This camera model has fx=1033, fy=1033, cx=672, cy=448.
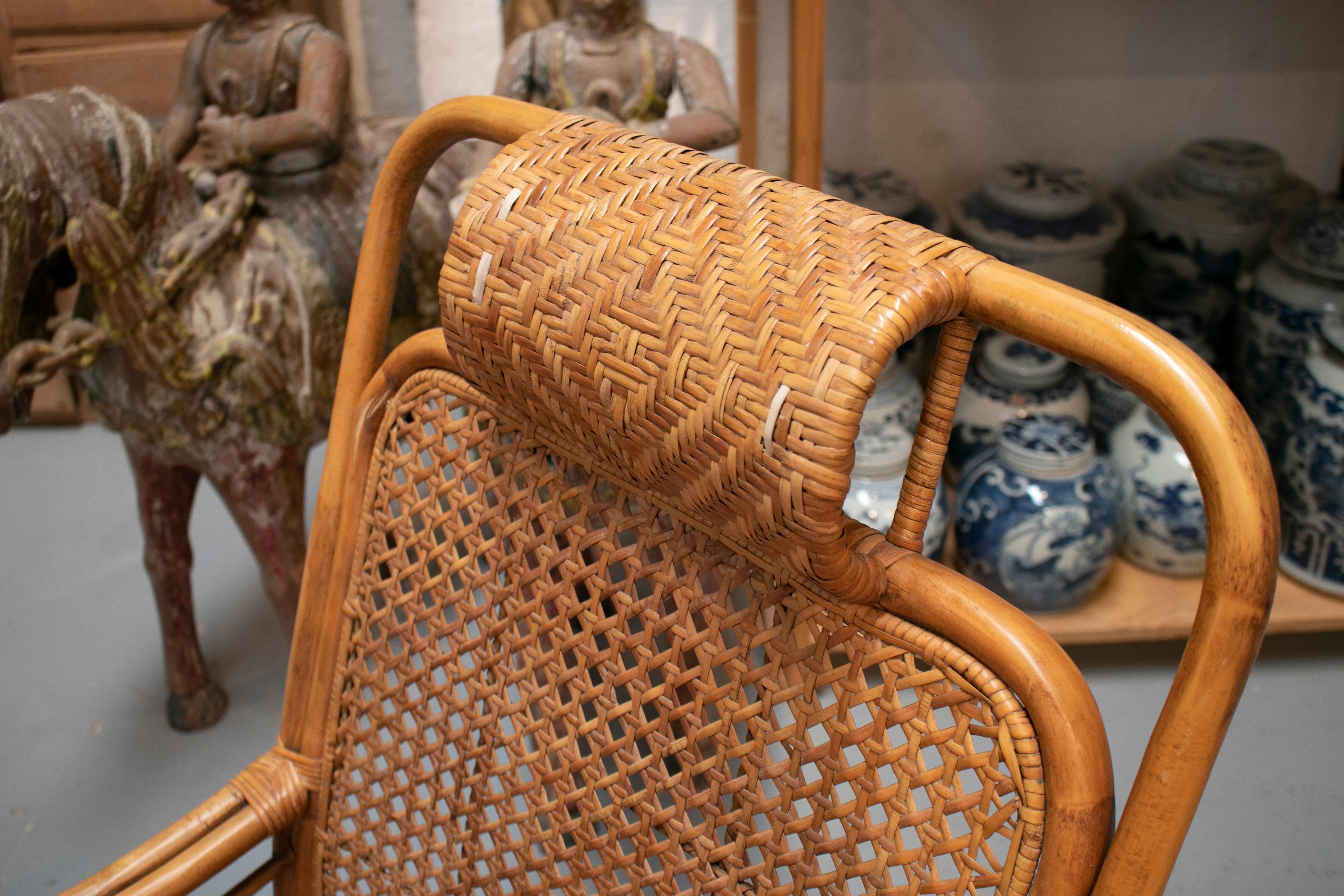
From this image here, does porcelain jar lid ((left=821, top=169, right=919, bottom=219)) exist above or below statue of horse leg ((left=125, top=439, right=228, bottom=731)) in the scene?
above

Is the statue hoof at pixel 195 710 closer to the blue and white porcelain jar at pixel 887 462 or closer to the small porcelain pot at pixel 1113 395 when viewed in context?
the blue and white porcelain jar at pixel 887 462

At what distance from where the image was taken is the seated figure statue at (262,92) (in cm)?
119

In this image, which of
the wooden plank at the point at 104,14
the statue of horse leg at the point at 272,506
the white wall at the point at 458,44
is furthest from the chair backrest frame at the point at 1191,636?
the wooden plank at the point at 104,14

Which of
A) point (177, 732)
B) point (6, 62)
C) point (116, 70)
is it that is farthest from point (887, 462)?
point (6, 62)

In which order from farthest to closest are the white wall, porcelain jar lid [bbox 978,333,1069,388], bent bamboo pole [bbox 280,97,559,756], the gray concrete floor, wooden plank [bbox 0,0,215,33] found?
the white wall, wooden plank [bbox 0,0,215,33], porcelain jar lid [bbox 978,333,1069,388], the gray concrete floor, bent bamboo pole [bbox 280,97,559,756]

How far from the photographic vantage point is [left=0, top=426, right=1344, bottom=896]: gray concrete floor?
1.17m

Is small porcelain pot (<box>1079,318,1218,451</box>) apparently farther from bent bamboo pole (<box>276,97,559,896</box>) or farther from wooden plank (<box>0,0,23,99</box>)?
wooden plank (<box>0,0,23,99</box>)

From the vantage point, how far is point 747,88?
57.6 inches

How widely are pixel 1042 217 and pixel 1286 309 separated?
0.33 m

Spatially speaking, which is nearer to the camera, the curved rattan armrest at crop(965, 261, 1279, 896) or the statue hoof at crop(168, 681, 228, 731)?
the curved rattan armrest at crop(965, 261, 1279, 896)

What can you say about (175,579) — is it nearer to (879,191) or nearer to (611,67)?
(611,67)

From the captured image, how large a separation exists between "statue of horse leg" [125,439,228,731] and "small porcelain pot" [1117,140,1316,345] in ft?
4.40

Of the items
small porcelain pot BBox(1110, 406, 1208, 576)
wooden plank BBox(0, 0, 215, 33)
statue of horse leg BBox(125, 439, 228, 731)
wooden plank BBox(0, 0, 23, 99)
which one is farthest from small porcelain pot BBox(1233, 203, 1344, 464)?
wooden plank BBox(0, 0, 23, 99)

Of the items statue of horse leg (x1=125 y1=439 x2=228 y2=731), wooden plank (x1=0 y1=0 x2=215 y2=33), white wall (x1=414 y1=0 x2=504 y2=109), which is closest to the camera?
statue of horse leg (x1=125 y1=439 x2=228 y2=731)
